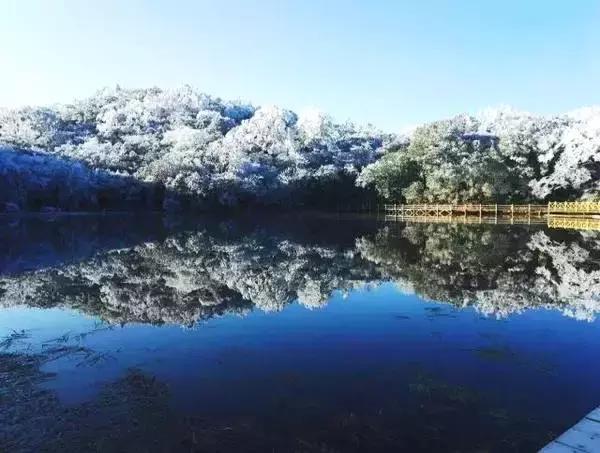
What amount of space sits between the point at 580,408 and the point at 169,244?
58.1ft

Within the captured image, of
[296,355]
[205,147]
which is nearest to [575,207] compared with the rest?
[296,355]

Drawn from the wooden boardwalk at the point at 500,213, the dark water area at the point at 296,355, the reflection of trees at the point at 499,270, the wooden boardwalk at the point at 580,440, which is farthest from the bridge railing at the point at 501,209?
the wooden boardwalk at the point at 580,440

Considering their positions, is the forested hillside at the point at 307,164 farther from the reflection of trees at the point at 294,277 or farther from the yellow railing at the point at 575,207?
the reflection of trees at the point at 294,277

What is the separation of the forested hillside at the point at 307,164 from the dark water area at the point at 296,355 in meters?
31.0

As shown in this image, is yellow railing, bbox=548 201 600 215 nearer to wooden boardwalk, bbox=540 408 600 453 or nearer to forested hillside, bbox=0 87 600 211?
forested hillside, bbox=0 87 600 211

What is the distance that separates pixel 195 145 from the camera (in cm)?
5741

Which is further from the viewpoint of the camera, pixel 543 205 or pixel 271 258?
pixel 543 205

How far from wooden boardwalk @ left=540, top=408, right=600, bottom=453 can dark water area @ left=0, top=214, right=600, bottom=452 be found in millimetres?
964

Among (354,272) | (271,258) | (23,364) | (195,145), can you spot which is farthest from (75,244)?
(195,145)

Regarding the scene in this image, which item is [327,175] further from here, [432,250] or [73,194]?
[432,250]

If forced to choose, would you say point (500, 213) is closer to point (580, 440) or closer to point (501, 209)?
point (501, 209)

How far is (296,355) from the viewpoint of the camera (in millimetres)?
7277

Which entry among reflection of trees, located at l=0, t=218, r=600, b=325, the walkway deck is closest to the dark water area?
reflection of trees, located at l=0, t=218, r=600, b=325

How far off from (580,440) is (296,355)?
4.16m
